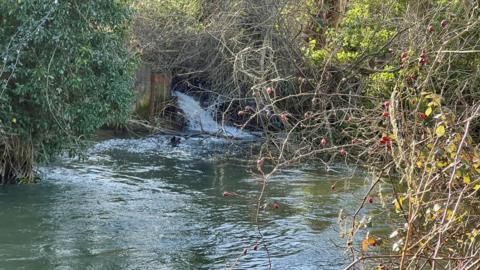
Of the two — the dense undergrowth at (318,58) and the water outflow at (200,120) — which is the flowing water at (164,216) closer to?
the dense undergrowth at (318,58)

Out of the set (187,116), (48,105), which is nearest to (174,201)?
(48,105)

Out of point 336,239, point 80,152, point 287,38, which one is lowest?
point 336,239

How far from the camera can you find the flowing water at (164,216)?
878 cm

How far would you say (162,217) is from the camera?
35.5ft

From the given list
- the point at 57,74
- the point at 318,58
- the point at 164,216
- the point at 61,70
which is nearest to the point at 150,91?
the point at 318,58

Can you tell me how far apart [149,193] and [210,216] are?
1.91 meters

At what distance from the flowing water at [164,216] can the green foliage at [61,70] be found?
120 cm

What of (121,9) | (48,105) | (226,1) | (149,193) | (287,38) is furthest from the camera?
(226,1)

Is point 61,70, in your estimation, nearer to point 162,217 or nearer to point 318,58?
Answer: point 162,217

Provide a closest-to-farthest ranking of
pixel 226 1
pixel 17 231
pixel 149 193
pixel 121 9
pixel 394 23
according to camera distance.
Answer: pixel 17 231 < pixel 121 9 < pixel 149 193 < pixel 394 23 < pixel 226 1

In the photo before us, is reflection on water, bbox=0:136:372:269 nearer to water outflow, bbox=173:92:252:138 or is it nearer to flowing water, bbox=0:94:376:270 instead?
flowing water, bbox=0:94:376:270

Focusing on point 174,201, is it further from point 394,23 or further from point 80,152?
point 394,23

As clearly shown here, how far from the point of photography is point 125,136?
61.3 feet

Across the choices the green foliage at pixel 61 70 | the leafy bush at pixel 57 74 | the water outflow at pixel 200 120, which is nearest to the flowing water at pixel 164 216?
the leafy bush at pixel 57 74
